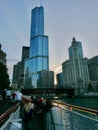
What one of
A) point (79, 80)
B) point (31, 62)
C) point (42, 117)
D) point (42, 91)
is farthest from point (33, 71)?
point (42, 117)

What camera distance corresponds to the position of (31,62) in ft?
650

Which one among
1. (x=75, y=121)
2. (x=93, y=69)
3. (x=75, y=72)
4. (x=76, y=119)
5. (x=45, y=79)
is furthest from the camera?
(x=93, y=69)

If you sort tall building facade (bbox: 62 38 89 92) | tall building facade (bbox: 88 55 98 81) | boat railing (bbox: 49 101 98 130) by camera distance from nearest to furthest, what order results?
boat railing (bbox: 49 101 98 130), tall building facade (bbox: 62 38 89 92), tall building facade (bbox: 88 55 98 81)

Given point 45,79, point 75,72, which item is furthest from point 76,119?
point 75,72

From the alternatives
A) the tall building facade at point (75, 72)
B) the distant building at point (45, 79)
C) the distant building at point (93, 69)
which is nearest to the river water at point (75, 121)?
the tall building facade at point (75, 72)

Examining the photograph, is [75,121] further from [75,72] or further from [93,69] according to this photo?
[93,69]

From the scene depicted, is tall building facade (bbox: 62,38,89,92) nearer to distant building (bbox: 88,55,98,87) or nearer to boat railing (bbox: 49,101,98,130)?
distant building (bbox: 88,55,98,87)

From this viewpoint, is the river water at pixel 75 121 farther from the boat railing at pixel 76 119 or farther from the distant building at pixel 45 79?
the distant building at pixel 45 79

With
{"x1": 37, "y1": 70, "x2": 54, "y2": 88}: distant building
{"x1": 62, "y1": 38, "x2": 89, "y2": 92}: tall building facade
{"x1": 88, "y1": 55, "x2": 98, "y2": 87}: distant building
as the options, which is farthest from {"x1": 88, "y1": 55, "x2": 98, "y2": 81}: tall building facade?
{"x1": 37, "y1": 70, "x2": 54, "y2": 88}: distant building

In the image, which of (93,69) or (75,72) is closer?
(75,72)

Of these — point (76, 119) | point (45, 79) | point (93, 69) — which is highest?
point (93, 69)

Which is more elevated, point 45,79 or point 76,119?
point 45,79

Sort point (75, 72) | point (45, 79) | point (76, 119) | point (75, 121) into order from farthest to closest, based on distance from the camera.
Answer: point (75, 72)
point (45, 79)
point (75, 121)
point (76, 119)

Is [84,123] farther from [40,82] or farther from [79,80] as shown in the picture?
[40,82]
